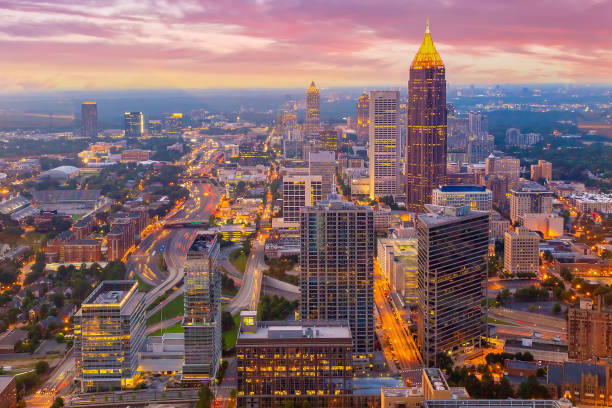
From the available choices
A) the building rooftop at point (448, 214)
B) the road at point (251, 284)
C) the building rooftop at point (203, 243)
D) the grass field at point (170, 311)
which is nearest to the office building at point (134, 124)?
the road at point (251, 284)

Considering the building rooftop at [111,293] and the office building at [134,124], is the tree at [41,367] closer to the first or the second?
the building rooftop at [111,293]

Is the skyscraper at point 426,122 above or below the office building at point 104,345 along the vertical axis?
above

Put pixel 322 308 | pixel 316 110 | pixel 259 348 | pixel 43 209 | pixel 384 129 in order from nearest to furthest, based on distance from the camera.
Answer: pixel 259 348 → pixel 322 308 → pixel 43 209 → pixel 384 129 → pixel 316 110

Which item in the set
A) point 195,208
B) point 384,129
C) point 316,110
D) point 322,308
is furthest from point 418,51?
point 316,110

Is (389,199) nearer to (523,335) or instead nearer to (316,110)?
(523,335)

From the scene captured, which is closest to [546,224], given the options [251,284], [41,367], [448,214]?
[251,284]

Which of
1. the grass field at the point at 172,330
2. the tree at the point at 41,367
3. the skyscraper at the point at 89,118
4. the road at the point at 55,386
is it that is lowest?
the road at the point at 55,386

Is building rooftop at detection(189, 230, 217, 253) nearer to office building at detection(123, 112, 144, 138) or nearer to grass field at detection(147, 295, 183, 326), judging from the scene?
grass field at detection(147, 295, 183, 326)
